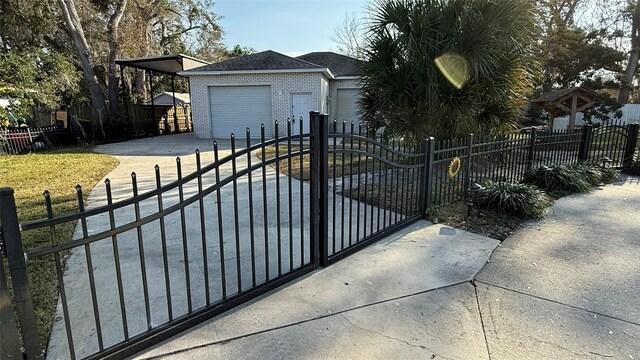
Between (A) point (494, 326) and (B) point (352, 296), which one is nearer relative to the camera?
(A) point (494, 326)

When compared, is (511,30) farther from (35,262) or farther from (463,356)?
(35,262)

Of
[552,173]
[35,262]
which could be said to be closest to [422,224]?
[552,173]

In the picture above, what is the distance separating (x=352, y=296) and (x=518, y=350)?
1198 millimetres

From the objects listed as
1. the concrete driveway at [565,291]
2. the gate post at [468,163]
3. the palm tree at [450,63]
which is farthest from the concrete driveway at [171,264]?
the palm tree at [450,63]

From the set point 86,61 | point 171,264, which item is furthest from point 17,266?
point 86,61

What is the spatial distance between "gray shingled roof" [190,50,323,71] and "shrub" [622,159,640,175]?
34.5ft

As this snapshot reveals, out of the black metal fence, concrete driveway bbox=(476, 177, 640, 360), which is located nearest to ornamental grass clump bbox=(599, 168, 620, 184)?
the black metal fence

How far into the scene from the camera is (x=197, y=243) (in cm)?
409

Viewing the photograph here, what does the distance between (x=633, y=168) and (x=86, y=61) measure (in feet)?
64.0

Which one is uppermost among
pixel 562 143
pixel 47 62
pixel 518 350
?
pixel 47 62

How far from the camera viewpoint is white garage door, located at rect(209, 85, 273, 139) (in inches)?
621

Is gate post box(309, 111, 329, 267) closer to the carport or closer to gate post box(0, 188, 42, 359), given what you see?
gate post box(0, 188, 42, 359)

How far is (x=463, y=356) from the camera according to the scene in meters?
2.27

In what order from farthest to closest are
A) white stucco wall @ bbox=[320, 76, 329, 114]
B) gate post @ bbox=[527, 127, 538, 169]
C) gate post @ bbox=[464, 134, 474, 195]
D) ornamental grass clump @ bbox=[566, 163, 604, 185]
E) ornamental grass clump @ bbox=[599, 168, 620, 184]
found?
white stucco wall @ bbox=[320, 76, 329, 114]
ornamental grass clump @ bbox=[599, 168, 620, 184]
ornamental grass clump @ bbox=[566, 163, 604, 185]
gate post @ bbox=[527, 127, 538, 169]
gate post @ bbox=[464, 134, 474, 195]
